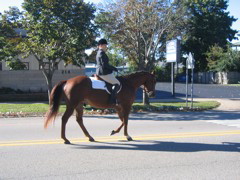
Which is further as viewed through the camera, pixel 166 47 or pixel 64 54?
pixel 166 47

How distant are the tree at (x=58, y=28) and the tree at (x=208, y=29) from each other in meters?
38.2

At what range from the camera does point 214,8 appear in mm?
54250

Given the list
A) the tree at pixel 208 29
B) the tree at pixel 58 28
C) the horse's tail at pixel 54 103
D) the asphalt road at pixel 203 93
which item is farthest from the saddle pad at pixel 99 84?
the tree at pixel 208 29

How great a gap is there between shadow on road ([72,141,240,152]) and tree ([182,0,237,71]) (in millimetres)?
46256

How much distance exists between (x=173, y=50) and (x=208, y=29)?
36380mm

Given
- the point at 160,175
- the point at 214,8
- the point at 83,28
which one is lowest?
the point at 160,175

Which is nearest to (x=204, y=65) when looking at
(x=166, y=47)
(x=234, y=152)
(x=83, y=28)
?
(x=166, y=47)

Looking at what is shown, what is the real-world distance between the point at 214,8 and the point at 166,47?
129ft

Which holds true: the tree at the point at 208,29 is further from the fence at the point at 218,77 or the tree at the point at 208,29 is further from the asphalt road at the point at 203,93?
the asphalt road at the point at 203,93

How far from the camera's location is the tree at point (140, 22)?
16.8m

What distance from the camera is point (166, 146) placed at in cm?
750

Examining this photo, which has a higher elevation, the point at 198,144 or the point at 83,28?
the point at 83,28

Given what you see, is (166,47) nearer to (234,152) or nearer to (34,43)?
(34,43)

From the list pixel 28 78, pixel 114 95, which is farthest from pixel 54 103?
pixel 28 78
